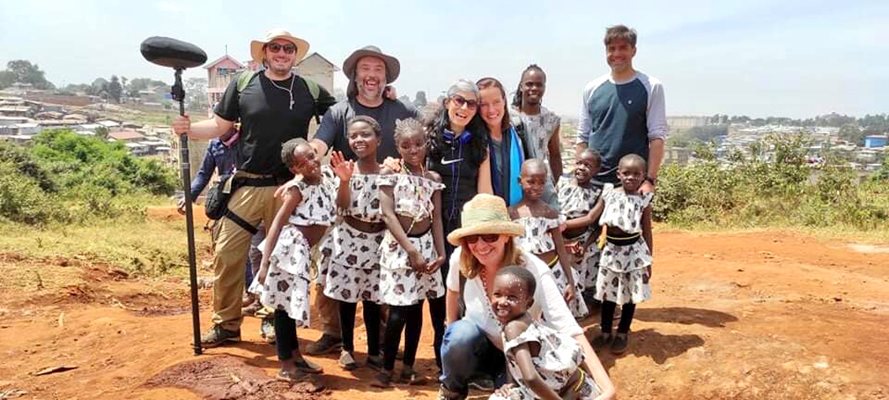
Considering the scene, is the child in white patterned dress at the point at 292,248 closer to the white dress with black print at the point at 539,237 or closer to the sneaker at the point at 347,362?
the sneaker at the point at 347,362

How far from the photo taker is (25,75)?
135 metres

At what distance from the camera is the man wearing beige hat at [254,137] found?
4.33 m

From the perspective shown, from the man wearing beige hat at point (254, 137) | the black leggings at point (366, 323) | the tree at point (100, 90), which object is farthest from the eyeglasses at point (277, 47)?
the tree at point (100, 90)

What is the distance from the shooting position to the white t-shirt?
290cm

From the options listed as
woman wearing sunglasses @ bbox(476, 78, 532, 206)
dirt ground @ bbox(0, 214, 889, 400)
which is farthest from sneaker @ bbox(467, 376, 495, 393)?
woman wearing sunglasses @ bbox(476, 78, 532, 206)

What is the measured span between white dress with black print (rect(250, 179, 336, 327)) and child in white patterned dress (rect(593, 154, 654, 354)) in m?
1.67

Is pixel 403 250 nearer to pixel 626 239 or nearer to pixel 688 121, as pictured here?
pixel 626 239

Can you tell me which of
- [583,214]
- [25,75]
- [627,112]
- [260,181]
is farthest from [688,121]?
[25,75]

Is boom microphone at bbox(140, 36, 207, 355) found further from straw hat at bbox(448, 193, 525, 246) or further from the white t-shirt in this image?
straw hat at bbox(448, 193, 525, 246)

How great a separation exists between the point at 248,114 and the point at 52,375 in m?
1.94

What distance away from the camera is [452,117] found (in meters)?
3.80

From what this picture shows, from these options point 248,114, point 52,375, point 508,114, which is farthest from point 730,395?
point 52,375

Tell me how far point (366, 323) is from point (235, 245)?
101 centimetres

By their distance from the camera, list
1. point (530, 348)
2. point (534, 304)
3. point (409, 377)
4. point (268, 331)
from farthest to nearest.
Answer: point (268, 331)
point (409, 377)
point (534, 304)
point (530, 348)
